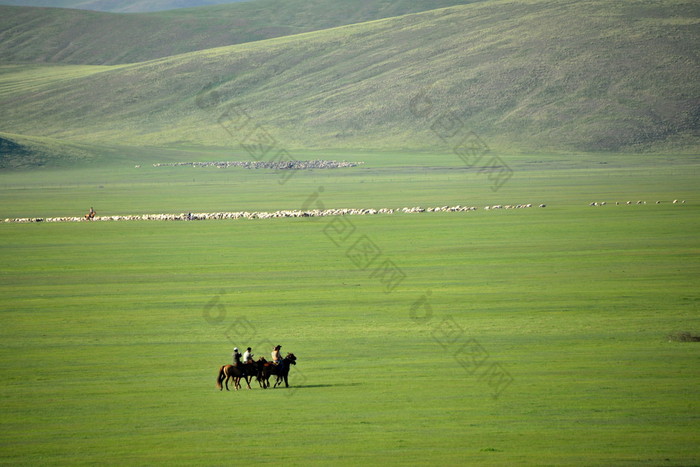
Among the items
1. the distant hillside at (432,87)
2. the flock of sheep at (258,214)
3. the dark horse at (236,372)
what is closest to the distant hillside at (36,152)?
the distant hillside at (432,87)

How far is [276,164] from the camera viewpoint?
9206cm

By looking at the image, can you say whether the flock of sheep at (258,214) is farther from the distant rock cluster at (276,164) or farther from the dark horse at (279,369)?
the distant rock cluster at (276,164)

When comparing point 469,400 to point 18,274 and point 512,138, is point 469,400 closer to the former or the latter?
point 18,274

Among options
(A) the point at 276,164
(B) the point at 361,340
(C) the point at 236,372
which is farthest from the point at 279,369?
(A) the point at 276,164

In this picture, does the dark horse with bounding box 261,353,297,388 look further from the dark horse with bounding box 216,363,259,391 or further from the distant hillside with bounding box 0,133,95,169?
the distant hillside with bounding box 0,133,95,169

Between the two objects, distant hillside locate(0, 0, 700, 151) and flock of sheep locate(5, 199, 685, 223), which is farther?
distant hillside locate(0, 0, 700, 151)

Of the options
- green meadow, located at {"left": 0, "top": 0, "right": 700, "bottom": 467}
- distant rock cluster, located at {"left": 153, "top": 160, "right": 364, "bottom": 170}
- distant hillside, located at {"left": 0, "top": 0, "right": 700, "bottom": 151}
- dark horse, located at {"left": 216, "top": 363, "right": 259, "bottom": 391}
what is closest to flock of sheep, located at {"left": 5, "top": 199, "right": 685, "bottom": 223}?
green meadow, located at {"left": 0, "top": 0, "right": 700, "bottom": 467}

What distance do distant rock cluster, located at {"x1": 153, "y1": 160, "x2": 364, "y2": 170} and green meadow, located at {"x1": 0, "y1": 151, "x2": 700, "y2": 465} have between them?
4512cm

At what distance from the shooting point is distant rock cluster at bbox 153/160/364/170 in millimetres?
88125

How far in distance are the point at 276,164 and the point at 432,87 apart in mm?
31341

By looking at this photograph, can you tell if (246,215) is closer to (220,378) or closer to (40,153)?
(220,378)

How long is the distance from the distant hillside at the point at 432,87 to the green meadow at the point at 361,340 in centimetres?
6236

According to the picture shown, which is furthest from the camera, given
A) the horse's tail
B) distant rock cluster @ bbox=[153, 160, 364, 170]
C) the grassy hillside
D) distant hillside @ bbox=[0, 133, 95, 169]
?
distant rock cluster @ bbox=[153, 160, 364, 170]

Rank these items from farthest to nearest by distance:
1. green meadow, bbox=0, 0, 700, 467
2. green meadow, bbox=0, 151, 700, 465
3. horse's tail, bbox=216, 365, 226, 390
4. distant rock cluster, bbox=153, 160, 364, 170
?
distant rock cluster, bbox=153, 160, 364, 170 → horse's tail, bbox=216, 365, 226, 390 → green meadow, bbox=0, 0, 700, 467 → green meadow, bbox=0, 151, 700, 465
